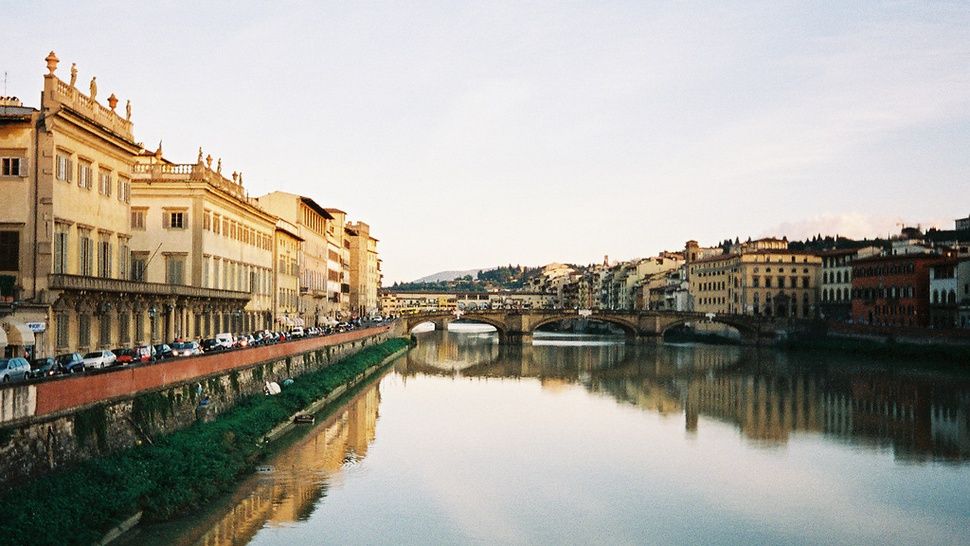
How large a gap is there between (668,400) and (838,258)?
4593cm

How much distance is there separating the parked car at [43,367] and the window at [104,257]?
4798mm

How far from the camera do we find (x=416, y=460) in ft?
89.7

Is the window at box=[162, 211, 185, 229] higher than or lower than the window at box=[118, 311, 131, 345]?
higher

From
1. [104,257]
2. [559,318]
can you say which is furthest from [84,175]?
[559,318]

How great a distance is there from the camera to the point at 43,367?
70.6 feet

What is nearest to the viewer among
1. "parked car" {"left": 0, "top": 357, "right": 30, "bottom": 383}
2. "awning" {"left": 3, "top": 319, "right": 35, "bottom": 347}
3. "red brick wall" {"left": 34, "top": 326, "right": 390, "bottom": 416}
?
"red brick wall" {"left": 34, "top": 326, "right": 390, "bottom": 416}

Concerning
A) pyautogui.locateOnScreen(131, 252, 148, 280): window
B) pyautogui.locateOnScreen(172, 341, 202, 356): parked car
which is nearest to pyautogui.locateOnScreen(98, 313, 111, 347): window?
pyautogui.locateOnScreen(172, 341, 202, 356): parked car

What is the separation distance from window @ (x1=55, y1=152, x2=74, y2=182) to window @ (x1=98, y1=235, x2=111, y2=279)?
3037 mm

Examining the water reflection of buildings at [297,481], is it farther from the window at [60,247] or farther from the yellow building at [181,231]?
the yellow building at [181,231]

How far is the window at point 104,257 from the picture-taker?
2836 centimetres

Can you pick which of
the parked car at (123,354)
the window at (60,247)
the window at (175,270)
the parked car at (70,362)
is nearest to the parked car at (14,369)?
the parked car at (70,362)

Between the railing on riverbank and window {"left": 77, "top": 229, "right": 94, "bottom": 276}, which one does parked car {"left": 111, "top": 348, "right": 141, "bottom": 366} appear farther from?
window {"left": 77, "top": 229, "right": 94, "bottom": 276}

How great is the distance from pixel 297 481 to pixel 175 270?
17382 mm

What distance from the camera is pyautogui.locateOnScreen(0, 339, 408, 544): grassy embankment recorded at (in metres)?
14.0
